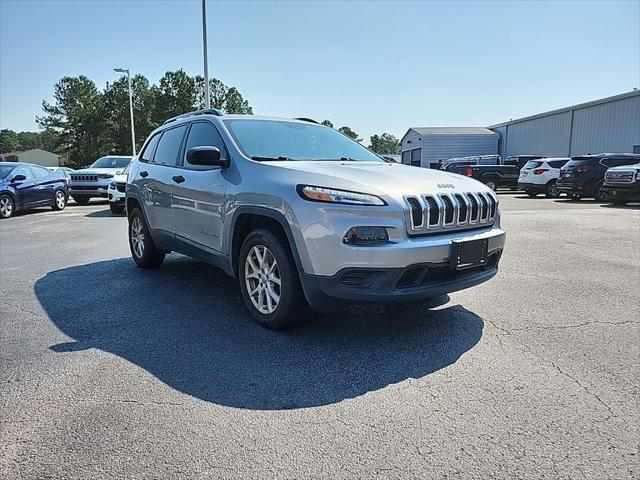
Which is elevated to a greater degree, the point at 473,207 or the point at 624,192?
the point at 473,207

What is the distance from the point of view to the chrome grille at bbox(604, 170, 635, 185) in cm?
1503

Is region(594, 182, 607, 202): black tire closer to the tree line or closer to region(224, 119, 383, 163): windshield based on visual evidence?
region(224, 119, 383, 163): windshield

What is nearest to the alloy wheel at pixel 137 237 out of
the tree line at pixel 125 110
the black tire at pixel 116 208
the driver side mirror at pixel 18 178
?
the black tire at pixel 116 208

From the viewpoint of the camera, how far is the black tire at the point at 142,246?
6.16 m

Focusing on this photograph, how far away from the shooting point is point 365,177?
144 inches

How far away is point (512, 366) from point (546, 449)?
38.7 inches

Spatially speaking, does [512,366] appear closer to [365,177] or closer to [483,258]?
[483,258]

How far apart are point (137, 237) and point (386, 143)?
505 feet

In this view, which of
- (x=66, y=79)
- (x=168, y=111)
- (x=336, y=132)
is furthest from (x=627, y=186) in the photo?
(x=66, y=79)

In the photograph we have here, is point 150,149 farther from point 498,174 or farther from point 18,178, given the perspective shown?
point 498,174

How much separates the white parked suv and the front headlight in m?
19.0

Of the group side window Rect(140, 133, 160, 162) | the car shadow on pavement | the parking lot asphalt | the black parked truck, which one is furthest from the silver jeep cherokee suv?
A: the black parked truck

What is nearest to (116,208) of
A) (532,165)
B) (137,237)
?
(137,237)

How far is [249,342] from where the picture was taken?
372cm
